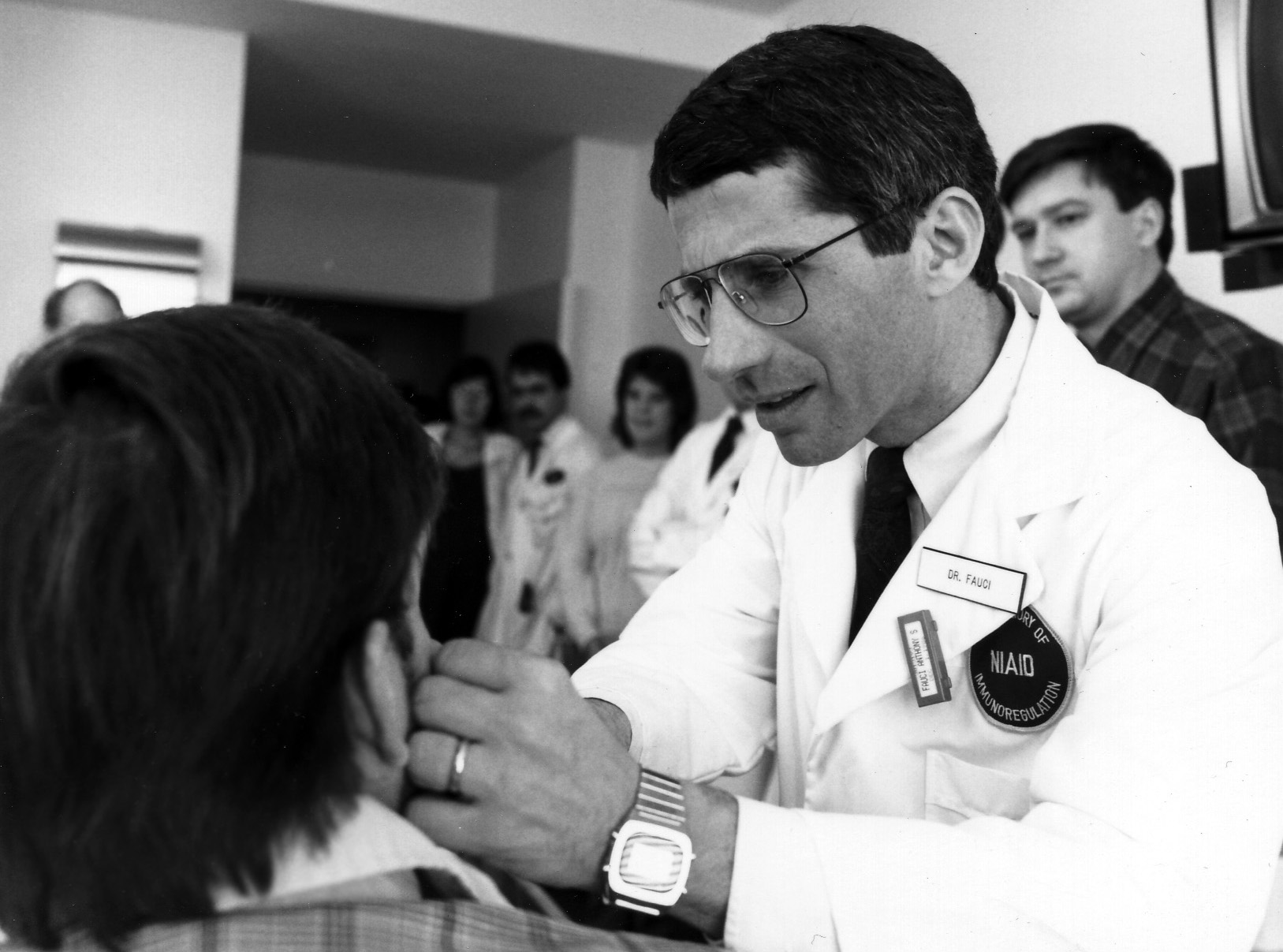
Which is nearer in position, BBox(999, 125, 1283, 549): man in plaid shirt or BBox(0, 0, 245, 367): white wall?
BBox(999, 125, 1283, 549): man in plaid shirt

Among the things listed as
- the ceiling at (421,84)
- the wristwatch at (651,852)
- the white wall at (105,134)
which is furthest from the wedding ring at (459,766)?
the white wall at (105,134)

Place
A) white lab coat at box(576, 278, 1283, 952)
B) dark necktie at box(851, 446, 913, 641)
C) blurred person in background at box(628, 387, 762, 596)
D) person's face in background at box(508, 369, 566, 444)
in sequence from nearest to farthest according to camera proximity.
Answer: white lab coat at box(576, 278, 1283, 952) < dark necktie at box(851, 446, 913, 641) < blurred person in background at box(628, 387, 762, 596) < person's face in background at box(508, 369, 566, 444)

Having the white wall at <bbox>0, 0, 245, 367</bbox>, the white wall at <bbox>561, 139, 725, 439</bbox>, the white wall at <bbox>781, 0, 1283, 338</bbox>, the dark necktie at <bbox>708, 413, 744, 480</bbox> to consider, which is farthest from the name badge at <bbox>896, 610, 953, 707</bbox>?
the white wall at <bbox>561, 139, 725, 439</bbox>

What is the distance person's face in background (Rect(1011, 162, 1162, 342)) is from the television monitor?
18cm

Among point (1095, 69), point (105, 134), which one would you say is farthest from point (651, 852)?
point (105, 134)

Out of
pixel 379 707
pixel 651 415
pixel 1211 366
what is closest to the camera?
pixel 379 707

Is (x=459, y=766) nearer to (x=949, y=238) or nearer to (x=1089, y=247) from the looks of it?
(x=949, y=238)

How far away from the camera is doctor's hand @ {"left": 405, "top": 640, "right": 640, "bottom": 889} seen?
2.94 ft

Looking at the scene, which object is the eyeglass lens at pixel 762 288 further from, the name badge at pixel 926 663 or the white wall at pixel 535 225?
the white wall at pixel 535 225

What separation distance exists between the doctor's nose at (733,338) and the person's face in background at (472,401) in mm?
3643

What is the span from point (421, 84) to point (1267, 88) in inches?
156

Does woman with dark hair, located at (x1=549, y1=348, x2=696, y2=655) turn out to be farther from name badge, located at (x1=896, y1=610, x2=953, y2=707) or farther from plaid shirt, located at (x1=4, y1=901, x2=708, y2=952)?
plaid shirt, located at (x1=4, y1=901, x2=708, y2=952)

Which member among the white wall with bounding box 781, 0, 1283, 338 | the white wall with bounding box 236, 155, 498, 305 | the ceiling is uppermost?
the ceiling

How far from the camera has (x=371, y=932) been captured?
0.79m
